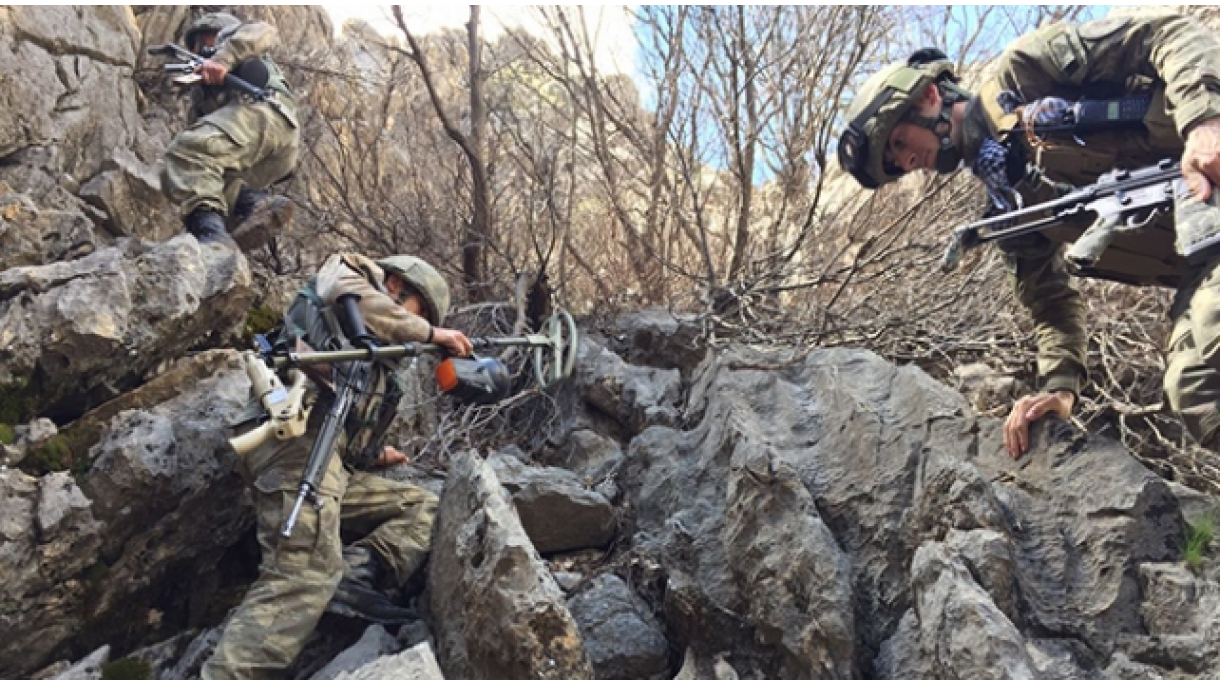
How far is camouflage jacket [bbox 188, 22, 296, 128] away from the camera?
676cm

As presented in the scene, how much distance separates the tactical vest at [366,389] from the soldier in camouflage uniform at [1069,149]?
2.52m

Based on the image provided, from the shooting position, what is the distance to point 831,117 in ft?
24.7

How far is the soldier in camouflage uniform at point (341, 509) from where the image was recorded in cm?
368

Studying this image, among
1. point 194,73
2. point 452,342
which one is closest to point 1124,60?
point 452,342

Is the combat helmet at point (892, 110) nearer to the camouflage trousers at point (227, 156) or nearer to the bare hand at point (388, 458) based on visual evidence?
the bare hand at point (388, 458)

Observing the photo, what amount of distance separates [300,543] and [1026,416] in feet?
10.4

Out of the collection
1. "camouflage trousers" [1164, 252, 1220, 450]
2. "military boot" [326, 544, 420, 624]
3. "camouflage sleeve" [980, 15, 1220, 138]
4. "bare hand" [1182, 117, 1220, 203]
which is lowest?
"military boot" [326, 544, 420, 624]

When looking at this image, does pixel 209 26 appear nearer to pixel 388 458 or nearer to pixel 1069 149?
pixel 388 458

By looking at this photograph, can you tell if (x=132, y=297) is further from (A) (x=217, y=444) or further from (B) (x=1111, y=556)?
(B) (x=1111, y=556)

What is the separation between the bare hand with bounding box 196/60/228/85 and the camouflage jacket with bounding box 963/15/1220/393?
17.2 ft

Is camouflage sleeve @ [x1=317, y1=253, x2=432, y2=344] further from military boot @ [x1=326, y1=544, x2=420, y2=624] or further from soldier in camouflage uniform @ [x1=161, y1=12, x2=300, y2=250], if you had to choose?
soldier in camouflage uniform @ [x1=161, y1=12, x2=300, y2=250]

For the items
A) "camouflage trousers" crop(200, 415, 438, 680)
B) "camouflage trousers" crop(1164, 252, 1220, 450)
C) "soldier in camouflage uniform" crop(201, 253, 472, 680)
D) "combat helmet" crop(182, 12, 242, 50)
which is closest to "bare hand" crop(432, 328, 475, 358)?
"soldier in camouflage uniform" crop(201, 253, 472, 680)

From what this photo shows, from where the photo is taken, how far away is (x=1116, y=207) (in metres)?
3.69

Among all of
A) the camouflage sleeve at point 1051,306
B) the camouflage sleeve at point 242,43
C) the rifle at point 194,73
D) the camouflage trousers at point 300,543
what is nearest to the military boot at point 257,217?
the rifle at point 194,73
